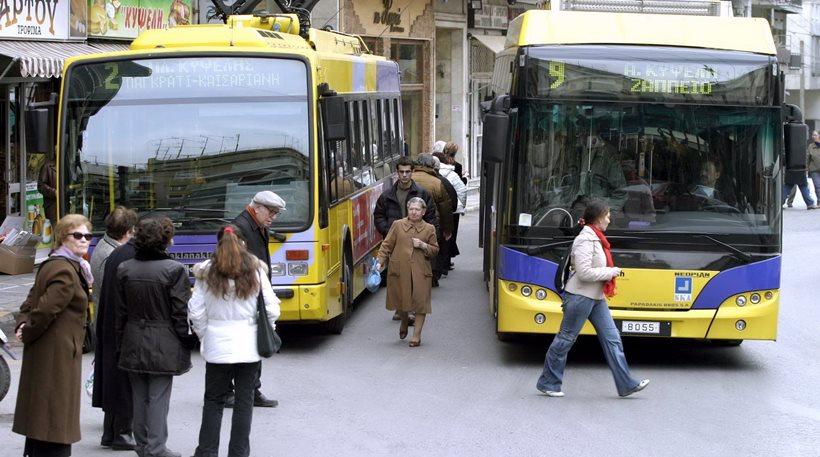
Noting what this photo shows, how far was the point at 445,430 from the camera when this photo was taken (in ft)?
29.3

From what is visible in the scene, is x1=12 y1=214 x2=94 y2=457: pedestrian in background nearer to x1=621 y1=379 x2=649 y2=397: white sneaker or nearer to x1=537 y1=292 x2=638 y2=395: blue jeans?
x1=537 y1=292 x2=638 y2=395: blue jeans

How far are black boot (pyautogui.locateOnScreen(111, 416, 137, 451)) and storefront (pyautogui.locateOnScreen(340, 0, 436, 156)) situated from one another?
72.1 feet

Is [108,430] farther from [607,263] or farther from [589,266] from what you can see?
[607,263]

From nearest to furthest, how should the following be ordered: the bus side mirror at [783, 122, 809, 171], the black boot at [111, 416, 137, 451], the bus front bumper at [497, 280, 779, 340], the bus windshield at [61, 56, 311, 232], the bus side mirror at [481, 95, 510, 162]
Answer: the black boot at [111, 416, 137, 451] → the bus side mirror at [481, 95, 510, 162] → the bus side mirror at [783, 122, 809, 171] → the bus front bumper at [497, 280, 779, 340] → the bus windshield at [61, 56, 311, 232]

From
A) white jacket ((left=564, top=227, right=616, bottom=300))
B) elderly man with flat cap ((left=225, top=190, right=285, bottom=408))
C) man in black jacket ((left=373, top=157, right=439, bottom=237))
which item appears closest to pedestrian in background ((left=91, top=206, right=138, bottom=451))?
elderly man with flat cap ((left=225, top=190, right=285, bottom=408))

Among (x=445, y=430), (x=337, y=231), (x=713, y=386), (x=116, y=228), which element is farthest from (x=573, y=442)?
(x=337, y=231)

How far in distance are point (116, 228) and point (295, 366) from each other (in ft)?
11.5

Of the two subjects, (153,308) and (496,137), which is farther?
(496,137)

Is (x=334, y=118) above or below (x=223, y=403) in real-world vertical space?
above

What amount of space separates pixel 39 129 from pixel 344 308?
364cm

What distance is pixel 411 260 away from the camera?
12.3m

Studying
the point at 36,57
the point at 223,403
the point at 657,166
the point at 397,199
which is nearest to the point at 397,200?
the point at 397,199

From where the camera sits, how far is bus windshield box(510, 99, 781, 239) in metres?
10.8

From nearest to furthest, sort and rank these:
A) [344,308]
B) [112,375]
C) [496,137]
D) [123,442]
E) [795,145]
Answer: [112,375], [123,442], [496,137], [795,145], [344,308]
